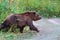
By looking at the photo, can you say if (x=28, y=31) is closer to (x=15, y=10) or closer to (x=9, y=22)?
(x=9, y=22)

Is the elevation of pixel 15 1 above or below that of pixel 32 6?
above

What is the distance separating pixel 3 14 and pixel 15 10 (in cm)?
89

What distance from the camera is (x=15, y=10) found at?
1028cm

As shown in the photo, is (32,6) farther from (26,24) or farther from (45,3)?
(26,24)

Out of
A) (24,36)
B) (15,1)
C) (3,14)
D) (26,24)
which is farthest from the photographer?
(15,1)

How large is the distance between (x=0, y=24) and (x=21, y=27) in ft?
3.22

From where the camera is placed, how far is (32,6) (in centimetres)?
1411

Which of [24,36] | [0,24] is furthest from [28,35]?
[0,24]

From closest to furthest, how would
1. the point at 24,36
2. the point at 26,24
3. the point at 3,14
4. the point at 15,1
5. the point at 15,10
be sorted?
the point at 24,36 < the point at 26,24 < the point at 3,14 < the point at 15,10 < the point at 15,1

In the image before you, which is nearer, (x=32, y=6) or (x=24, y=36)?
(x=24, y=36)

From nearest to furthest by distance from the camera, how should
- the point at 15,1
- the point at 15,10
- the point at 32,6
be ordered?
the point at 15,10 → the point at 15,1 → the point at 32,6

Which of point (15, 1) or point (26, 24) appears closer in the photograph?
point (26, 24)

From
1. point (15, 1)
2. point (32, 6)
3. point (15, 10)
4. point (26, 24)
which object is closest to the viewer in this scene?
point (26, 24)

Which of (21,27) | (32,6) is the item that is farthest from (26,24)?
(32,6)
